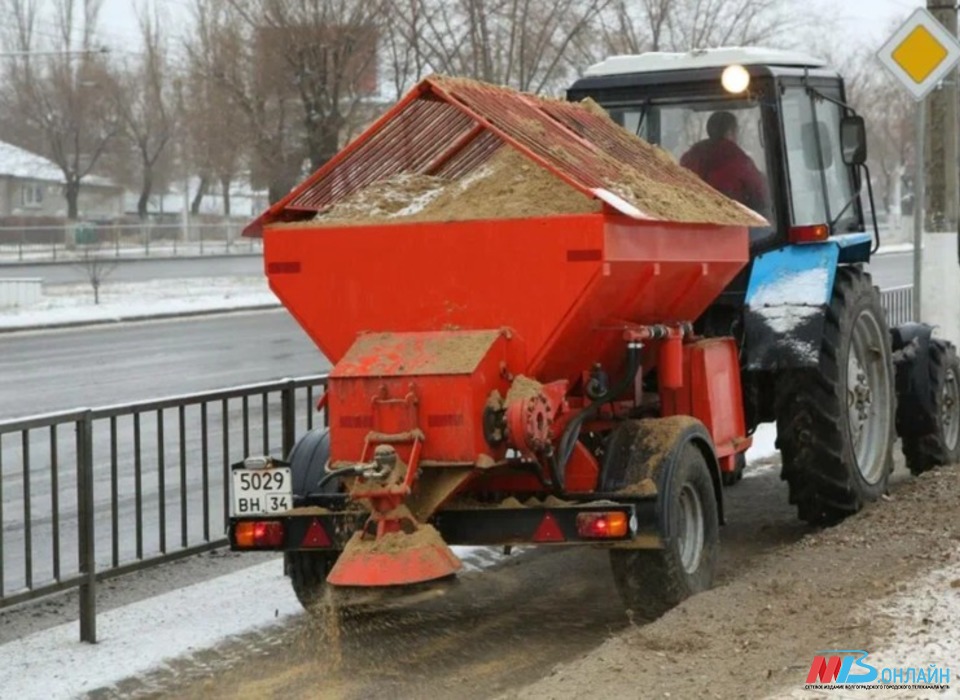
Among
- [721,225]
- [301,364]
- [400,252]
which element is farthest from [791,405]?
[301,364]

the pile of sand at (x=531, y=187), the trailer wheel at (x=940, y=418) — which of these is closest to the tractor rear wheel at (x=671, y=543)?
the pile of sand at (x=531, y=187)

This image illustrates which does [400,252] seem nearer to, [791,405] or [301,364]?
[791,405]

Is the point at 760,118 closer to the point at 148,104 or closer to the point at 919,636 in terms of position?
the point at 919,636

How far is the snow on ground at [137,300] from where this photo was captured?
31166 mm

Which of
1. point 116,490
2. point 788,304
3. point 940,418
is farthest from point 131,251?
point 116,490

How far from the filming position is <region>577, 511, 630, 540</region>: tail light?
702cm

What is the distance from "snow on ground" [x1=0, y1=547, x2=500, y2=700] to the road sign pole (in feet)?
20.0

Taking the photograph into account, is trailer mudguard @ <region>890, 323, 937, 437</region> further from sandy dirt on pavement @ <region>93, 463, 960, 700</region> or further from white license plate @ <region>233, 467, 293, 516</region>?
white license plate @ <region>233, 467, 293, 516</region>

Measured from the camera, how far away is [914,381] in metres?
11.2

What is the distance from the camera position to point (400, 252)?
7332 millimetres

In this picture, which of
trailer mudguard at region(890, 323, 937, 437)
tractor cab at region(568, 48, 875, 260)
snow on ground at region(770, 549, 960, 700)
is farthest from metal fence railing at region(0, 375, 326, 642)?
trailer mudguard at region(890, 323, 937, 437)

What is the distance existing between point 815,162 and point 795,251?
27.8 inches

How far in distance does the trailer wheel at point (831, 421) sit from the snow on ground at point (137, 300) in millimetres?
19541

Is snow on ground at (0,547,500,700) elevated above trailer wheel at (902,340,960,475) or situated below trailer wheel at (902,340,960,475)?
below
